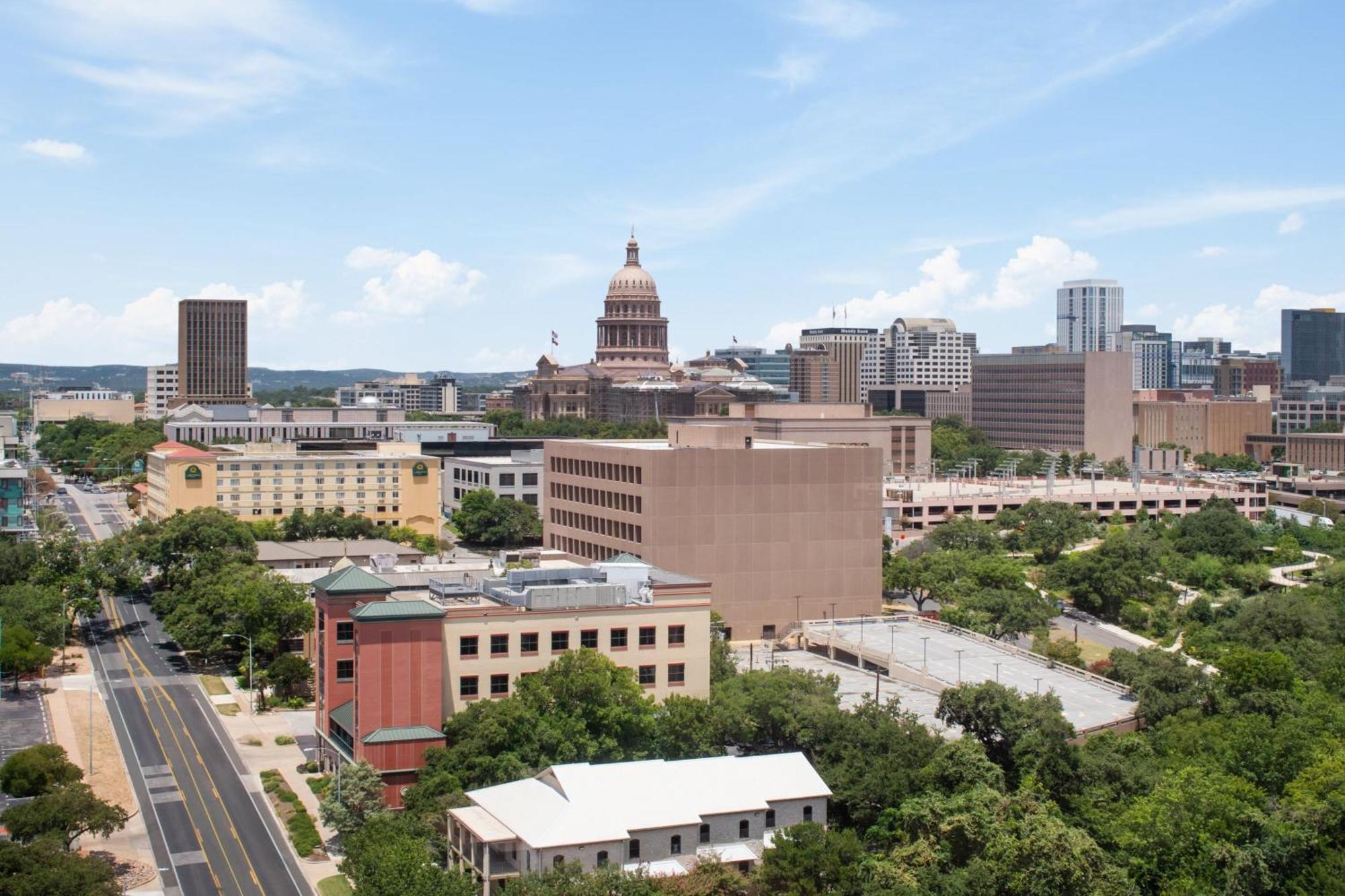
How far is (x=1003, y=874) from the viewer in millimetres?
54844

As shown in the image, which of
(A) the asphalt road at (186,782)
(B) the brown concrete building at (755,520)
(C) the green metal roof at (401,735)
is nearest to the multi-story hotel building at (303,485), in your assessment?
(A) the asphalt road at (186,782)

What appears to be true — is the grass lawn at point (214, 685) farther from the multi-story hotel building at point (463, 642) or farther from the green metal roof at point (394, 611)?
the green metal roof at point (394, 611)

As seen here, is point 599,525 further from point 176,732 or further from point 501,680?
point 501,680

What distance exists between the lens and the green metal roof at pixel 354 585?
71250 millimetres

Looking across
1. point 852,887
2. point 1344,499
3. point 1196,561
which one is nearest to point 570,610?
point 852,887

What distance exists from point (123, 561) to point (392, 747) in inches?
2214

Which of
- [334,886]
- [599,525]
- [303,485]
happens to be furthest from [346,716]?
[303,485]

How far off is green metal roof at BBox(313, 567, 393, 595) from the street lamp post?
54.0ft

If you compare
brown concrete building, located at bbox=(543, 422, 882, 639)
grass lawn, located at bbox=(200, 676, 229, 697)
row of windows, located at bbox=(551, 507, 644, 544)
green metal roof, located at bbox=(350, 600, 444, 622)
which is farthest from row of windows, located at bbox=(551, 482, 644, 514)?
green metal roof, located at bbox=(350, 600, 444, 622)

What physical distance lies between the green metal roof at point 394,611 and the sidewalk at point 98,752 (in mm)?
12764

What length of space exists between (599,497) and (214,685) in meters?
33.1

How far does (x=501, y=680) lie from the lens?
7075 centimetres

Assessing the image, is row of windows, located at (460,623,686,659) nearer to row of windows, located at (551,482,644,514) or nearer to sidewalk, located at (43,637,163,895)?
sidewalk, located at (43,637,163,895)

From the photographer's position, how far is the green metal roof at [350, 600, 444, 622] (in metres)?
67.0
